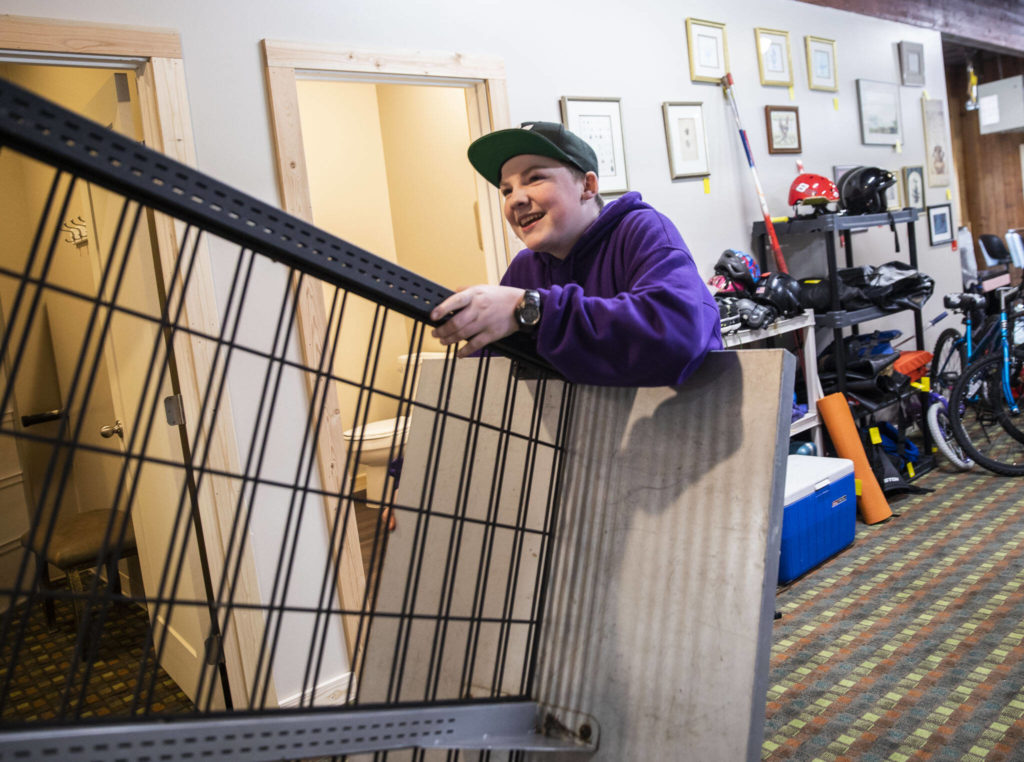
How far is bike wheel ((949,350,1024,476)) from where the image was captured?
14.2ft

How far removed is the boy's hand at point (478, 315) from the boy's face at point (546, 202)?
478mm

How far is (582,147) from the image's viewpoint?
1.58 m

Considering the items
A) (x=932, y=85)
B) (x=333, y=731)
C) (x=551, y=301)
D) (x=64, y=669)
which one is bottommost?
(x=64, y=669)

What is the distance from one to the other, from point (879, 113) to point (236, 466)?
4.76 meters

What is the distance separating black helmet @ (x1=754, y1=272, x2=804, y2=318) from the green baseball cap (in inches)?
97.9

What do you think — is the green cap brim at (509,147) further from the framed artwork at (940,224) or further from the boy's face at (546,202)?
the framed artwork at (940,224)

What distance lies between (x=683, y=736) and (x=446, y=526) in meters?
0.63

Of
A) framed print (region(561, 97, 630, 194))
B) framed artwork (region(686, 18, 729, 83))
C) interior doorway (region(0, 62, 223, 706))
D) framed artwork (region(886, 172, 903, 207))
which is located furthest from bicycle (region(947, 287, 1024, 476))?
interior doorway (region(0, 62, 223, 706))

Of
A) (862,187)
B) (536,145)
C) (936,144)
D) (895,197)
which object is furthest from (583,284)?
(936,144)

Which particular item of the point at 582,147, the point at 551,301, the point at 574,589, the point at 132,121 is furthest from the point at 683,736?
the point at 132,121

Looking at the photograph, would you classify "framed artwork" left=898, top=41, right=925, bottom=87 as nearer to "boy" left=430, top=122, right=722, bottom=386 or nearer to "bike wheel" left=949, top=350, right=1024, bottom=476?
"bike wheel" left=949, top=350, right=1024, bottom=476

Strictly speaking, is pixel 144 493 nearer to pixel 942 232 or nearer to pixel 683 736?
pixel 683 736

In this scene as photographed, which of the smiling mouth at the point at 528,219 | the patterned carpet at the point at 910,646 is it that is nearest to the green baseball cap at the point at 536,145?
the smiling mouth at the point at 528,219

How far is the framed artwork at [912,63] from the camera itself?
18.4ft
